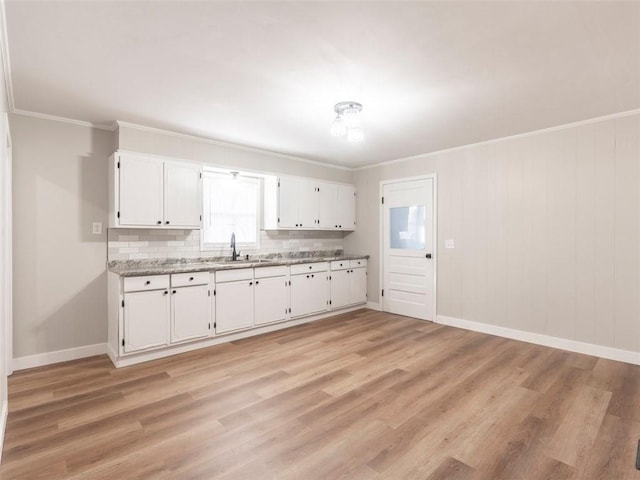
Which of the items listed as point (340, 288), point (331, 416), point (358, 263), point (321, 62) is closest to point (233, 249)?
point (340, 288)

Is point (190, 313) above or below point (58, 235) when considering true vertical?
below

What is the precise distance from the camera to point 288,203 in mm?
5062

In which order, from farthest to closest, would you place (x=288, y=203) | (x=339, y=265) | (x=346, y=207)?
1. (x=346, y=207)
2. (x=339, y=265)
3. (x=288, y=203)

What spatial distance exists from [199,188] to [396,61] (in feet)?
8.93

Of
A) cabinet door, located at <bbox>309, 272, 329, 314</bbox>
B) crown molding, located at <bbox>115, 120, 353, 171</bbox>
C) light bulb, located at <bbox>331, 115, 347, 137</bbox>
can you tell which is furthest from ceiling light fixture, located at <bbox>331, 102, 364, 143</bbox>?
cabinet door, located at <bbox>309, 272, 329, 314</bbox>

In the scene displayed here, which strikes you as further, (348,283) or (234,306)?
(348,283)

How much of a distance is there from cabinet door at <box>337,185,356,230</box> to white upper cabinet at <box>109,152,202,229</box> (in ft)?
8.01

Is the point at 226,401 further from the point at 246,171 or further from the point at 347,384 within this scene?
the point at 246,171

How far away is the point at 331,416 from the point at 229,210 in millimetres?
3227

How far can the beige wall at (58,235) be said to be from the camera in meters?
3.31

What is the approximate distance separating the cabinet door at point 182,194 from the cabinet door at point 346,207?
2440 millimetres

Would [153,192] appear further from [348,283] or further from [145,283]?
[348,283]

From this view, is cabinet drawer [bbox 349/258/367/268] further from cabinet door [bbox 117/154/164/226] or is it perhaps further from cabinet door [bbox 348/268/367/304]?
cabinet door [bbox 117/154/164/226]

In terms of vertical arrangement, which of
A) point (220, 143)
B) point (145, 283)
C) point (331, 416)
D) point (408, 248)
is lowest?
point (331, 416)
